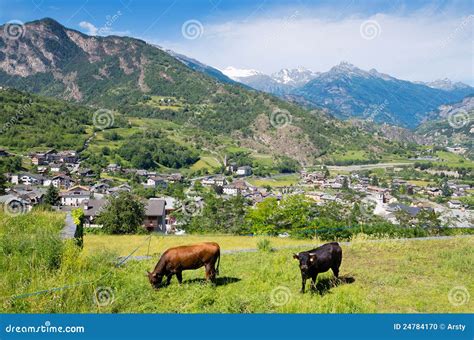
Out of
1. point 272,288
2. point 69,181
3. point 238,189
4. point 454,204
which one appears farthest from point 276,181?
point 272,288

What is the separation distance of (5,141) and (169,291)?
98.1m

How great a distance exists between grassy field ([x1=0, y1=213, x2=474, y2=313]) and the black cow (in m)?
0.35

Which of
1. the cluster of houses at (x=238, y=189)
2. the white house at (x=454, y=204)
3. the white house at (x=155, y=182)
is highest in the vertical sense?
the white house at (x=155, y=182)

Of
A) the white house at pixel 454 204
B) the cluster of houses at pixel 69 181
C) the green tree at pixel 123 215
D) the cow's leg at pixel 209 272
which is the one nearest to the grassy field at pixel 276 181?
the cluster of houses at pixel 69 181

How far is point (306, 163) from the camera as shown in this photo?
140250mm

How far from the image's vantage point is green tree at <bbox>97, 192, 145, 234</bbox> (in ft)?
63.7

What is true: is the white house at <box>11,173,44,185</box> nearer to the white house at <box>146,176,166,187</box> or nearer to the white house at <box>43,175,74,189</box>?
the white house at <box>43,175,74,189</box>

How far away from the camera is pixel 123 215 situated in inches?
835

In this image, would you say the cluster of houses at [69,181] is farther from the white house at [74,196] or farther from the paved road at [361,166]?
the paved road at [361,166]

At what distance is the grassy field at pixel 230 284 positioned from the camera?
6.83 m

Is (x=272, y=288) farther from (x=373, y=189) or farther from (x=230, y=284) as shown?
(x=373, y=189)

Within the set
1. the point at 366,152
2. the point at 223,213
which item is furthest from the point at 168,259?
the point at 366,152

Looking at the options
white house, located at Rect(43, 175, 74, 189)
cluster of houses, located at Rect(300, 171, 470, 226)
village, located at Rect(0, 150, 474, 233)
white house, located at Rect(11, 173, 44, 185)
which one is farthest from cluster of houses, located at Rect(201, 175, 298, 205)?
white house, located at Rect(11, 173, 44, 185)

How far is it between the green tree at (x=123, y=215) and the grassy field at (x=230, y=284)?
8.24m
